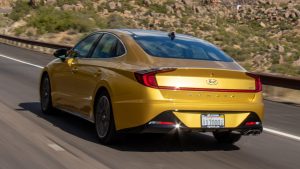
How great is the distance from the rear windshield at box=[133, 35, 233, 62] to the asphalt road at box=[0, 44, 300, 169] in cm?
119

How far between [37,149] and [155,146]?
5.13ft

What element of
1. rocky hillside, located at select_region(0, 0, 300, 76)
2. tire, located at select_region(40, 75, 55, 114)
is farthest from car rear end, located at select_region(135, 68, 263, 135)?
rocky hillside, located at select_region(0, 0, 300, 76)

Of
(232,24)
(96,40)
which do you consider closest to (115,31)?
(96,40)

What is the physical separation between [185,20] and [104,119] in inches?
2404

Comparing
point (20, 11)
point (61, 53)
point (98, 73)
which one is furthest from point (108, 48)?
point (20, 11)

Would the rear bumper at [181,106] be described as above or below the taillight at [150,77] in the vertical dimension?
below

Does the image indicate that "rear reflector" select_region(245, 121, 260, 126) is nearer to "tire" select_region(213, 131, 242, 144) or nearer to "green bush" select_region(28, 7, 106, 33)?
"tire" select_region(213, 131, 242, 144)

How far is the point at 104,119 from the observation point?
8.70 metres

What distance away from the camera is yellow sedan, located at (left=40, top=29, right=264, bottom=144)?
7.90 meters

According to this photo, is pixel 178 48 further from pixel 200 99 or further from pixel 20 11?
pixel 20 11

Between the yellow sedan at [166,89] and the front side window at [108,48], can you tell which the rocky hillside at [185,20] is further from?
the yellow sedan at [166,89]

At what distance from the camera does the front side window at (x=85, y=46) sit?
983cm

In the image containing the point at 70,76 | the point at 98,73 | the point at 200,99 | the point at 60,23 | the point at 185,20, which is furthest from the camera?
the point at 185,20

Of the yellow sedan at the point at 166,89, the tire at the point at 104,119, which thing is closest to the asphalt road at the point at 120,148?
the tire at the point at 104,119
